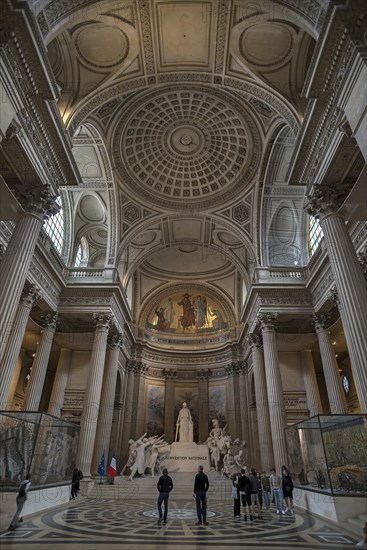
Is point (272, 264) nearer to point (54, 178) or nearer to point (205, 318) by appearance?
point (205, 318)

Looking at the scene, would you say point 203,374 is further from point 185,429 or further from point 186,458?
point 186,458

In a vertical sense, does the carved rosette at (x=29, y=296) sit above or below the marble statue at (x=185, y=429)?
above

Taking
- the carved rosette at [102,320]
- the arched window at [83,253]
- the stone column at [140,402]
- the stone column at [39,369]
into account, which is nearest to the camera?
the stone column at [39,369]

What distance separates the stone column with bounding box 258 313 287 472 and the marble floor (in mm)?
5173

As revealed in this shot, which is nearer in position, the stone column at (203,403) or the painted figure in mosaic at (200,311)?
the stone column at (203,403)

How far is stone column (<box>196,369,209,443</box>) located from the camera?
24.3 meters

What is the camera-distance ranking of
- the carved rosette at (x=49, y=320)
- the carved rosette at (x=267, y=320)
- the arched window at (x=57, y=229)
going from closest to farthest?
the carved rosette at (x=49, y=320), the carved rosette at (x=267, y=320), the arched window at (x=57, y=229)

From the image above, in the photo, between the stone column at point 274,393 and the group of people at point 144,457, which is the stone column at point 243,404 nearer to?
the group of people at point 144,457

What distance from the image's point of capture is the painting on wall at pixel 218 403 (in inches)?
960

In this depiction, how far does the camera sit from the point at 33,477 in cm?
770

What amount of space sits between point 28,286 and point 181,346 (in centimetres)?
1588

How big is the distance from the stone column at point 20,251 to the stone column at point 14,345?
2.51 meters

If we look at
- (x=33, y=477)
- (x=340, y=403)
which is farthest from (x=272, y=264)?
(x=33, y=477)

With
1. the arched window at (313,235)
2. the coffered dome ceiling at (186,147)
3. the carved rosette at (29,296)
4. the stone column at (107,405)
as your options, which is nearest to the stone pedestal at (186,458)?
the stone column at (107,405)
